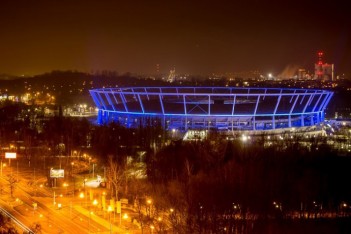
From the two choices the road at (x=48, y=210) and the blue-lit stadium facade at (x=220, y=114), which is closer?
the road at (x=48, y=210)

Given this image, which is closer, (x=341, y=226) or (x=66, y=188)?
(x=341, y=226)

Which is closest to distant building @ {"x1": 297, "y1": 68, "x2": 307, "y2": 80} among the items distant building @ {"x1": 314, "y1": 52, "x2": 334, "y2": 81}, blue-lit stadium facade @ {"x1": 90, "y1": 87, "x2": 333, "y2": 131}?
distant building @ {"x1": 314, "y1": 52, "x2": 334, "y2": 81}

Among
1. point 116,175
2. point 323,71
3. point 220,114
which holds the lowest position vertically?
point 116,175

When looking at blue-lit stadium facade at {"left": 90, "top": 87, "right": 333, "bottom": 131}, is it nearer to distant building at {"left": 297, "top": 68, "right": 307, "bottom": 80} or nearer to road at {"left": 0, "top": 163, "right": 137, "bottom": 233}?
road at {"left": 0, "top": 163, "right": 137, "bottom": 233}

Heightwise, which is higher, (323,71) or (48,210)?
(323,71)

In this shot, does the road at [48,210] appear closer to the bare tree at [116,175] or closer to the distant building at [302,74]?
the bare tree at [116,175]

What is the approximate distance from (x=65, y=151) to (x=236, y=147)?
1024cm

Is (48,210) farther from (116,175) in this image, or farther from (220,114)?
(220,114)

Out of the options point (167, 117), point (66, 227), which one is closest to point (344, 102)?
point (167, 117)

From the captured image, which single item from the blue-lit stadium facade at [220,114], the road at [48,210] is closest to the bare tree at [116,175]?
the road at [48,210]

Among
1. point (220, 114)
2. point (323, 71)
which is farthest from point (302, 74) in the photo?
point (220, 114)

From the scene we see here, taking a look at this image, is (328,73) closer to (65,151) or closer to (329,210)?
(65,151)

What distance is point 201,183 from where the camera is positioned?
16.5 m

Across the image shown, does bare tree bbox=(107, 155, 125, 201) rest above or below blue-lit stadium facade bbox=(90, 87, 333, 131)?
below
